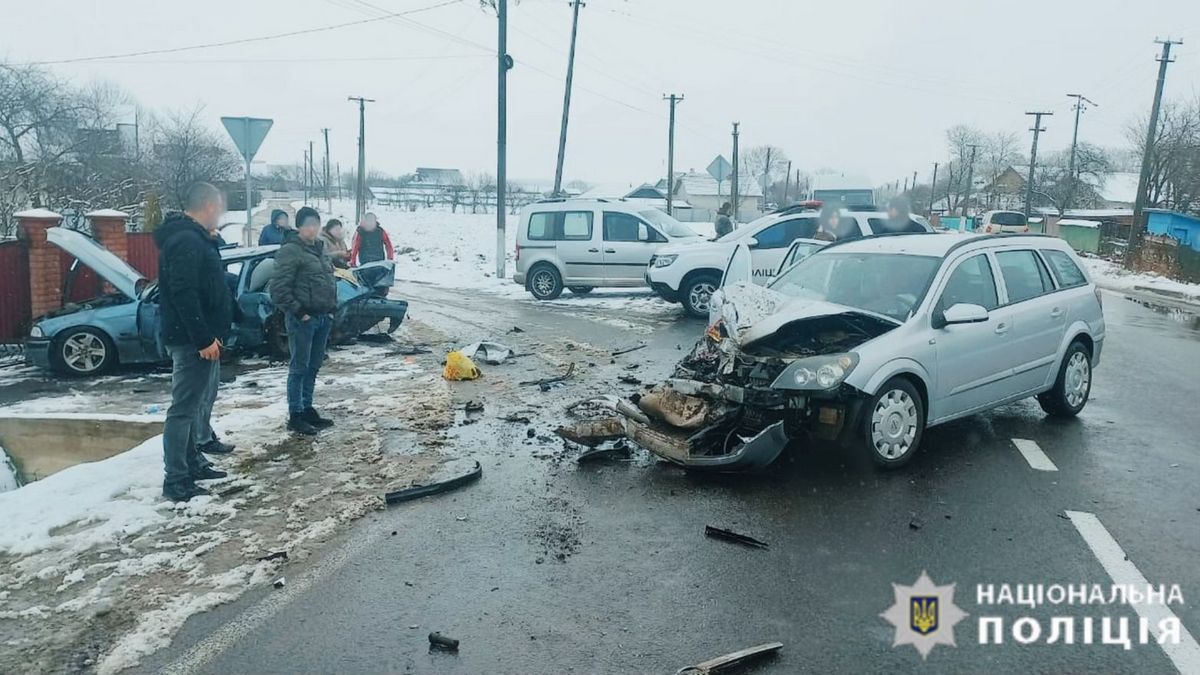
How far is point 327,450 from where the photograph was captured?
6.23 m

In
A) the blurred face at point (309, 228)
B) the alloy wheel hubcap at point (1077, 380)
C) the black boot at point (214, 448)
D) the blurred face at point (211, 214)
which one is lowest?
the black boot at point (214, 448)

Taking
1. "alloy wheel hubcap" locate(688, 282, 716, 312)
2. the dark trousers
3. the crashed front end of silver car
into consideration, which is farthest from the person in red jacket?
the crashed front end of silver car

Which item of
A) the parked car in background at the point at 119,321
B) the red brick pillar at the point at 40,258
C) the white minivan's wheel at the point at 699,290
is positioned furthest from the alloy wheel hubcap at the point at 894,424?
the red brick pillar at the point at 40,258

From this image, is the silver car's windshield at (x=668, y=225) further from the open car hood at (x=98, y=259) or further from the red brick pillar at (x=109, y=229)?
the open car hood at (x=98, y=259)

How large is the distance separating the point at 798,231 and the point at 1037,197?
6900 centimetres

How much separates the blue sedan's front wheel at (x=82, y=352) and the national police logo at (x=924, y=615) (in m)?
9.22

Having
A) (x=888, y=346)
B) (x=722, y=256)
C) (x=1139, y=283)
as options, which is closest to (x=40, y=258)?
(x=722, y=256)

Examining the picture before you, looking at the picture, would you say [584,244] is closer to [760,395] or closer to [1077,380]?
[1077,380]

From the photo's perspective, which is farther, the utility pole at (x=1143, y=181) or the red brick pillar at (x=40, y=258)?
the utility pole at (x=1143, y=181)

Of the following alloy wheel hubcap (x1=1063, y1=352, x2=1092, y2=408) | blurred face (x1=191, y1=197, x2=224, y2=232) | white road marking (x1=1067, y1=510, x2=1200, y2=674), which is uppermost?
blurred face (x1=191, y1=197, x2=224, y2=232)

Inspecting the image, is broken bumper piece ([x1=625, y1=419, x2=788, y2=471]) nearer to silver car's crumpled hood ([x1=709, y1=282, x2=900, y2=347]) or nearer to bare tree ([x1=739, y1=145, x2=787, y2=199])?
silver car's crumpled hood ([x1=709, y1=282, x2=900, y2=347])

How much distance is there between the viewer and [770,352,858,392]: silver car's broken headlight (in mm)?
5301

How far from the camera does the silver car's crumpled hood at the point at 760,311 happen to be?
581 centimetres

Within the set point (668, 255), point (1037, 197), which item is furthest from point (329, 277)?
point (1037, 197)
